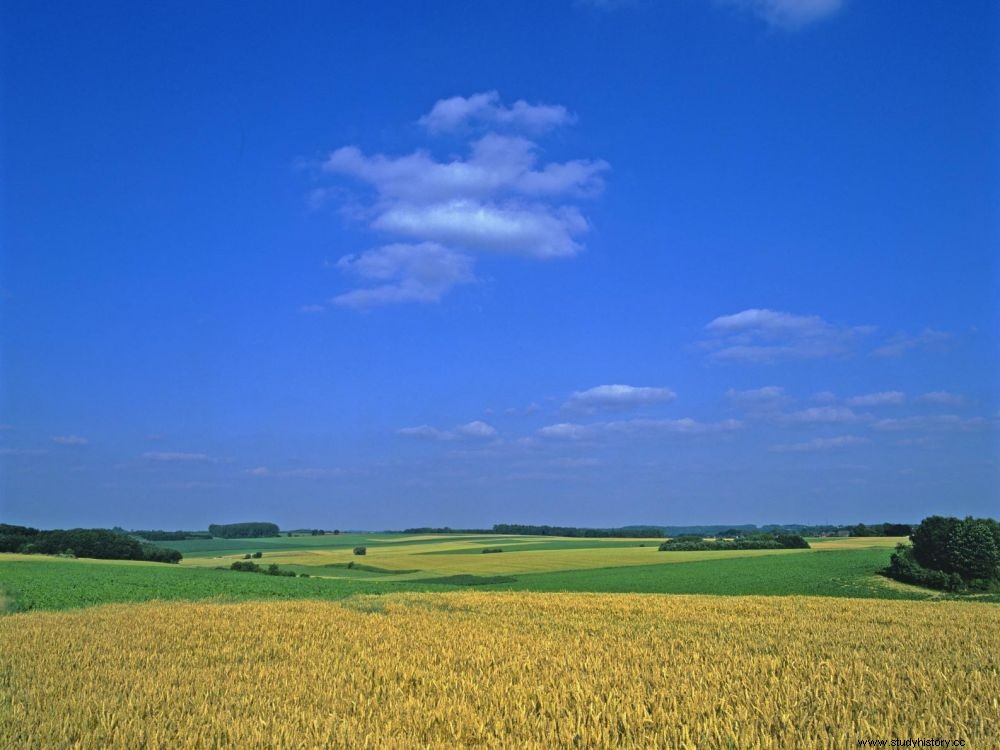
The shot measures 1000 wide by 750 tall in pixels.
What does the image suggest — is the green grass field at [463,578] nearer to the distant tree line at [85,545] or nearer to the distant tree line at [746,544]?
the distant tree line at [746,544]

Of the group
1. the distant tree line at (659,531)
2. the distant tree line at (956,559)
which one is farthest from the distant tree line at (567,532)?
the distant tree line at (956,559)

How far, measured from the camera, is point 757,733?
8.14 m

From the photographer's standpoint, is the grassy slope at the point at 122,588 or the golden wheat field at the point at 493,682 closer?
the golden wheat field at the point at 493,682

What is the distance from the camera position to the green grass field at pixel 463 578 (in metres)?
36.8

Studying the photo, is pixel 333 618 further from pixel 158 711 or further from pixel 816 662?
pixel 816 662

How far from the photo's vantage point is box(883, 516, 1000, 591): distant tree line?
163 ft

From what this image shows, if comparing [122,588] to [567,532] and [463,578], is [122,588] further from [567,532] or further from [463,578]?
[567,532]

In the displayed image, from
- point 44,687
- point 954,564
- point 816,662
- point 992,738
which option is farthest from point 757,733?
point 954,564

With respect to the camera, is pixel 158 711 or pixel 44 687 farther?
pixel 44 687

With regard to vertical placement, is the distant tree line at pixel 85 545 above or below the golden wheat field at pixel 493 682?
below

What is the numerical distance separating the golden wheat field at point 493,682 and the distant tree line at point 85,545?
2663 inches

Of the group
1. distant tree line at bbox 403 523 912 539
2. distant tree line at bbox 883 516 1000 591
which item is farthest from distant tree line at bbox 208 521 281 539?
distant tree line at bbox 883 516 1000 591

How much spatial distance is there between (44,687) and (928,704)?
12.7 meters

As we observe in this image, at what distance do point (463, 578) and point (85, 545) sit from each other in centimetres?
4744
